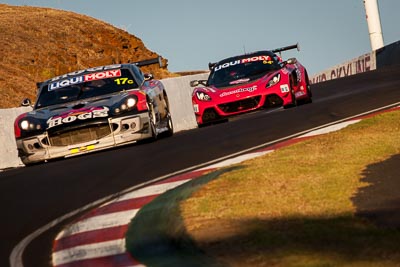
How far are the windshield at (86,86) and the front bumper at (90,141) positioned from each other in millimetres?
1086

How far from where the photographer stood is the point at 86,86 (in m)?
15.2

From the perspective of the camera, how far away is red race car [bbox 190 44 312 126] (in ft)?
55.9

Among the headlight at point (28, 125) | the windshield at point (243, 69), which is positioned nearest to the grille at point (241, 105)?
the windshield at point (243, 69)

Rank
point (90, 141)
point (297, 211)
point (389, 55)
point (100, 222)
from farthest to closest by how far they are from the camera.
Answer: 1. point (389, 55)
2. point (90, 141)
3. point (100, 222)
4. point (297, 211)

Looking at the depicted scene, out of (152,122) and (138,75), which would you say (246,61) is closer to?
(138,75)

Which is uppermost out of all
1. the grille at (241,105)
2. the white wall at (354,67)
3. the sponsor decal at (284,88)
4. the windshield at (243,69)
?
the windshield at (243,69)

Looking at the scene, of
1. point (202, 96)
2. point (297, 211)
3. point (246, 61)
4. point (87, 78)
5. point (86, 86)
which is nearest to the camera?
point (297, 211)

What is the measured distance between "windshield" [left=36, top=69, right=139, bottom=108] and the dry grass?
4796 millimetres

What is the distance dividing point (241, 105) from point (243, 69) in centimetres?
116

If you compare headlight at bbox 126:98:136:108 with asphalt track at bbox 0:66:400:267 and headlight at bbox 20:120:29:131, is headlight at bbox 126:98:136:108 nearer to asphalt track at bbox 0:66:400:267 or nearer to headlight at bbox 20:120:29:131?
asphalt track at bbox 0:66:400:267

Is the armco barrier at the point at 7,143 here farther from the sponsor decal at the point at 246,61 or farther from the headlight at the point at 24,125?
the headlight at the point at 24,125

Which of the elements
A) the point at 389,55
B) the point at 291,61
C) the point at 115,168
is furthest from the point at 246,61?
the point at 389,55

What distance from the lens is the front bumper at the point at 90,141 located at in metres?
13.9

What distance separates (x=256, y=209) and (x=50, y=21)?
5129 cm
